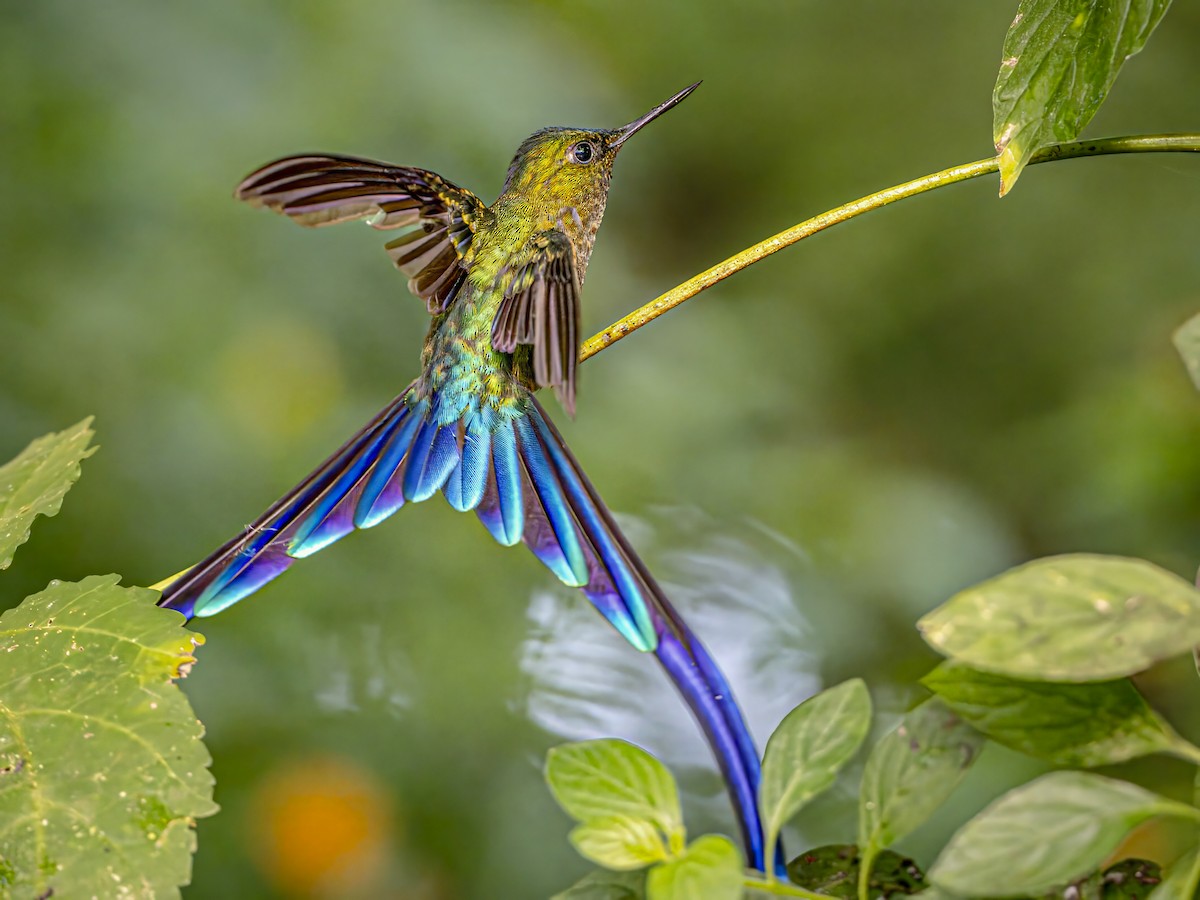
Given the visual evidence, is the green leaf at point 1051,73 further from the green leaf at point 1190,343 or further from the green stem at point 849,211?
the green leaf at point 1190,343

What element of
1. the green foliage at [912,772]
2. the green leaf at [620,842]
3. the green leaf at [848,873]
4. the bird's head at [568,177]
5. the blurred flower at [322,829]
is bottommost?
the blurred flower at [322,829]

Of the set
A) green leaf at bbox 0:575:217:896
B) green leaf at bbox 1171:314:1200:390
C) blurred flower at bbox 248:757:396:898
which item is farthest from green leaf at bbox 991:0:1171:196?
blurred flower at bbox 248:757:396:898

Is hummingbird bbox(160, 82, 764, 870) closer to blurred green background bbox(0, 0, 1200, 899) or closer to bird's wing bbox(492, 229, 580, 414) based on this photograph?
bird's wing bbox(492, 229, 580, 414)

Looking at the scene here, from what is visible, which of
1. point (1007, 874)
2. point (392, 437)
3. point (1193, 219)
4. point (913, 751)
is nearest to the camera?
point (1007, 874)

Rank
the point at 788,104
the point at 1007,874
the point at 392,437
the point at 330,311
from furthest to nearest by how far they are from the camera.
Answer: the point at 788,104, the point at 330,311, the point at 392,437, the point at 1007,874

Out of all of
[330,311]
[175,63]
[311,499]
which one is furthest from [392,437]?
[175,63]

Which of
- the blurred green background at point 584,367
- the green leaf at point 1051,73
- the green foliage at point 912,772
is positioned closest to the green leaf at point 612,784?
the green foliage at point 912,772

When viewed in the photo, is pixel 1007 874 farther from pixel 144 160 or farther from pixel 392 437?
pixel 144 160
